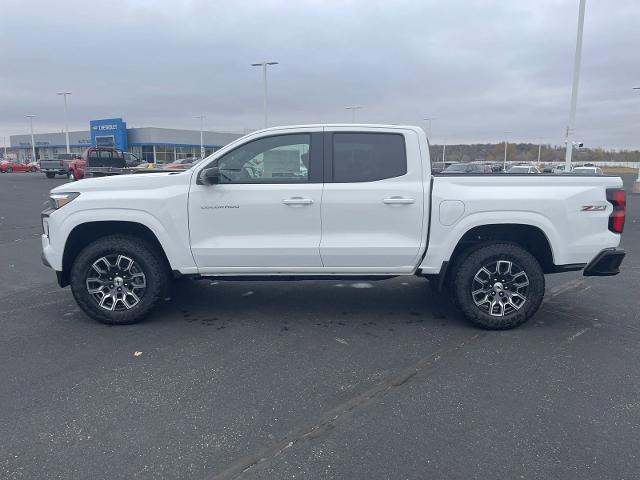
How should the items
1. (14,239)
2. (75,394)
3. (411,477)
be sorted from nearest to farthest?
(411,477), (75,394), (14,239)

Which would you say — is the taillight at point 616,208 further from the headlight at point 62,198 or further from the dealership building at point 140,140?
the dealership building at point 140,140

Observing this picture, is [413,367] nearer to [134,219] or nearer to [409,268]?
[409,268]

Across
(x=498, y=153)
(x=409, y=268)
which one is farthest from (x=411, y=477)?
(x=498, y=153)

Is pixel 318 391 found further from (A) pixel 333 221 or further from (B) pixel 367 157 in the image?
(B) pixel 367 157

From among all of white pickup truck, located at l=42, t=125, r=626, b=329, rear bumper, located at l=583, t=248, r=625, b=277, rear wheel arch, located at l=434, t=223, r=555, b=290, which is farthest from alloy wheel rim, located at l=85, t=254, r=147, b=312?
rear bumper, located at l=583, t=248, r=625, b=277

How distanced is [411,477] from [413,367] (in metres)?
1.40

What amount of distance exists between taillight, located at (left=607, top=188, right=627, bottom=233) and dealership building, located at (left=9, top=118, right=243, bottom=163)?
6173cm

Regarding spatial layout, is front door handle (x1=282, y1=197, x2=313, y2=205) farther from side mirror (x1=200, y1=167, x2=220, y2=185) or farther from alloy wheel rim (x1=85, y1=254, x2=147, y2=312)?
alloy wheel rim (x1=85, y1=254, x2=147, y2=312)

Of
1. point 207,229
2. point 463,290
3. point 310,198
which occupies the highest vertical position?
point 310,198

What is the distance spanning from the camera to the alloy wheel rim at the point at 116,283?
4777 millimetres

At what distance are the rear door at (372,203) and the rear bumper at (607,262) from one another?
172cm

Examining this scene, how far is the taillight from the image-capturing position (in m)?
4.58

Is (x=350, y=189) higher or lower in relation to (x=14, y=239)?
higher

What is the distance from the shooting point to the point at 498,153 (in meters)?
90.4
